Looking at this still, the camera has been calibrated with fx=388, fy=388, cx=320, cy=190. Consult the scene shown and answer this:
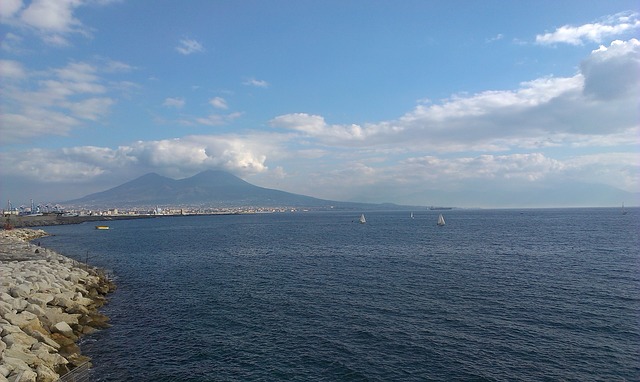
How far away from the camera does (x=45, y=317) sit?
2548 cm

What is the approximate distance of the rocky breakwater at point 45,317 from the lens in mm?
18250

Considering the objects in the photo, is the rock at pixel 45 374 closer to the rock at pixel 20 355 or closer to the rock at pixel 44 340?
the rock at pixel 20 355

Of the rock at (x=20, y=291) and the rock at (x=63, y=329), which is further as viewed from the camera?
the rock at (x=20, y=291)

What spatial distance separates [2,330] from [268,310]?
1661cm

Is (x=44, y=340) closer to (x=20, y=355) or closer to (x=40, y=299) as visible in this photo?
(x=20, y=355)

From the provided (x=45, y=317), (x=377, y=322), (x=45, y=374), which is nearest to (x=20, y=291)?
(x=45, y=317)

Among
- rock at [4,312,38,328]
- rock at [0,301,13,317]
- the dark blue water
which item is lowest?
the dark blue water

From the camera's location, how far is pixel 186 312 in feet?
102

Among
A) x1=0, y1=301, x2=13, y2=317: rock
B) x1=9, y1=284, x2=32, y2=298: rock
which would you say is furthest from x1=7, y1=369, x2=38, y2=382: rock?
x1=9, y1=284, x2=32, y2=298: rock

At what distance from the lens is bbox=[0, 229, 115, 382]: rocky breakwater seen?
1825cm

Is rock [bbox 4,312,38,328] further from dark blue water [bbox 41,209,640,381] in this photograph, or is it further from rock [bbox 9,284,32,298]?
rock [bbox 9,284,32,298]

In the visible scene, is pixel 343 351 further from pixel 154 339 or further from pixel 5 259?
pixel 5 259

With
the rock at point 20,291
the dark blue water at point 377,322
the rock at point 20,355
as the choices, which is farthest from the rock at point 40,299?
the rock at point 20,355

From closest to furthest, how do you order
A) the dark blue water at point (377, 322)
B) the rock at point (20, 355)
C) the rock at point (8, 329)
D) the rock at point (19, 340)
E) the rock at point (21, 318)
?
the rock at point (20, 355)
the rock at point (19, 340)
the dark blue water at point (377, 322)
the rock at point (8, 329)
the rock at point (21, 318)
